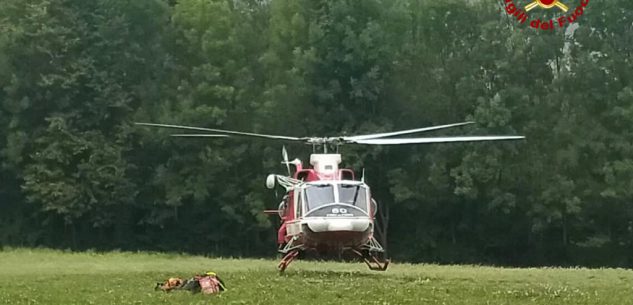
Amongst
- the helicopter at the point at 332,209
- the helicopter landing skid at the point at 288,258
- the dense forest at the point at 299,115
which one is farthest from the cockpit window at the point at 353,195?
the dense forest at the point at 299,115

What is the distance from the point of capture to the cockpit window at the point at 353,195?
1838 cm

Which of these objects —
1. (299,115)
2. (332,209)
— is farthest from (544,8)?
(332,209)

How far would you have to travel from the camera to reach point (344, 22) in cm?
3875

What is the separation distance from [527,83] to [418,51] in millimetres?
4511

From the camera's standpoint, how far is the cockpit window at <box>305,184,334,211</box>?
1842cm

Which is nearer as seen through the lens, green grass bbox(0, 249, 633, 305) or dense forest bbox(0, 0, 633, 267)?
green grass bbox(0, 249, 633, 305)

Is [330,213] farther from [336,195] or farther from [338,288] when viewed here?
[338,288]

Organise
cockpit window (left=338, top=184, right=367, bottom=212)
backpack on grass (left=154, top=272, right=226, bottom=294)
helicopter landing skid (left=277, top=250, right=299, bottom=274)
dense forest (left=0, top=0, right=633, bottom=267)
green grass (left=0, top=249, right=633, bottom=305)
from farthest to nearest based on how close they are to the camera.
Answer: dense forest (left=0, top=0, right=633, bottom=267) < helicopter landing skid (left=277, top=250, right=299, bottom=274) < cockpit window (left=338, top=184, right=367, bottom=212) < backpack on grass (left=154, top=272, right=226, bottom=294) < green grass (left=0, top=249, right=633, bottom=305)

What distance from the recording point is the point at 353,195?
18484mm

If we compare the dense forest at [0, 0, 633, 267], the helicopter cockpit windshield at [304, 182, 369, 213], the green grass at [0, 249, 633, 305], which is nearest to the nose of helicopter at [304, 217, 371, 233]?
the helicopter cockpit windshield at [304, 182, 369, 213]

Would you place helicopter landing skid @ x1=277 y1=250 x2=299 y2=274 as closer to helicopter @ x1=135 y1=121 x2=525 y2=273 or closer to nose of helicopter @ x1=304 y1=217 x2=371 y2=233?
helicopter @ x1=135 y1=121 x2=525 y2=273

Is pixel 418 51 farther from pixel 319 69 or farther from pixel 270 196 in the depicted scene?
pixel 270 196

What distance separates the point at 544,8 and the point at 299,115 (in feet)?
33.0

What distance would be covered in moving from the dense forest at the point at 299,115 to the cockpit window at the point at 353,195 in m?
18.8
